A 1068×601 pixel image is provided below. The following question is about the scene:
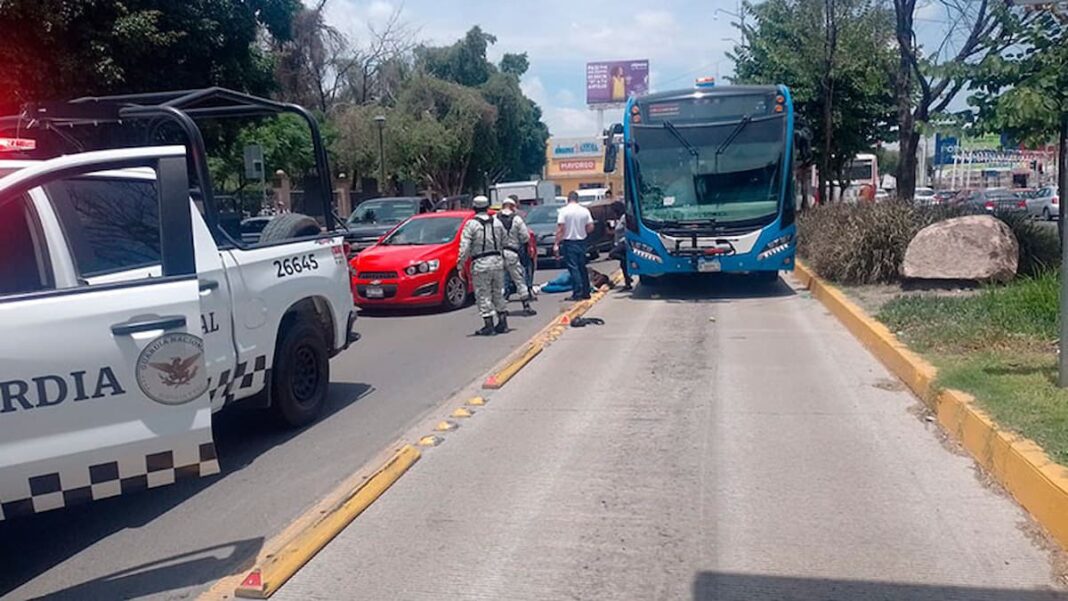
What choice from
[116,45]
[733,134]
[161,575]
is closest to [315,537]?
[161,575]

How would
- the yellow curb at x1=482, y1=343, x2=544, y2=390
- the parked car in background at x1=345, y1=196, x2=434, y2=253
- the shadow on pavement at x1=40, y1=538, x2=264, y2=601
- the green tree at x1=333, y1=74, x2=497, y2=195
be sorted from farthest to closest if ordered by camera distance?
1. the green tree at x1=333, y1=74, x2=497, y2=195
2. the parked car in background at x1=345, y1=196, x2=434, y2=253
3. the yellow curb at x1=482, y1=343, x2=544, y2=390
4. the shadow on pavement at x1=40, y1=538, x2=264, y2=601

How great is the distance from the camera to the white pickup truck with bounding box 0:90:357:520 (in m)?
4.46

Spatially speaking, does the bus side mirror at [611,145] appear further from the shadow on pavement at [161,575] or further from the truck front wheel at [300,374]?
the shadow on pavement at [161,575]

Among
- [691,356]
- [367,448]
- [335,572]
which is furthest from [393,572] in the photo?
[691,356]

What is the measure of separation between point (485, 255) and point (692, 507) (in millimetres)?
6824

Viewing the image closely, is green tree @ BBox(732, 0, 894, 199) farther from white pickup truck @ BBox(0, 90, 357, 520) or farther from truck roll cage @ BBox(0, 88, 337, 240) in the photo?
white pickup truck @ BBox(0, 90, 357, 520)

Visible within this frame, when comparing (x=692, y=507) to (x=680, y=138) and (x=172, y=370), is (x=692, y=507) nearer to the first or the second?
(x=172, y=370)

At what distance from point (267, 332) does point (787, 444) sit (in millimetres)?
3644

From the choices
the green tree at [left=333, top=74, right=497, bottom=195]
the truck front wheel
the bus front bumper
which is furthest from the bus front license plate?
the green tree at [left=333, top=74, right=497, bottom=195]

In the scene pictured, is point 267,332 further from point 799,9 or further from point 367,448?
point 799,9

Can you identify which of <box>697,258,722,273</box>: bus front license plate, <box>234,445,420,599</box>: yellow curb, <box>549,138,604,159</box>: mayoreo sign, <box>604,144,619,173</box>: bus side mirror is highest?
<box>549,138,604,159</box>: mayoreo sign

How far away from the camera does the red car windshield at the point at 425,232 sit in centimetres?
1584

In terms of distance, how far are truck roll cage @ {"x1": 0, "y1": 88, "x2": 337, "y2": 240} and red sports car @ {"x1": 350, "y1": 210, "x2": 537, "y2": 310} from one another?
593 cm

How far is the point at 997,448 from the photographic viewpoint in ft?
19.7
